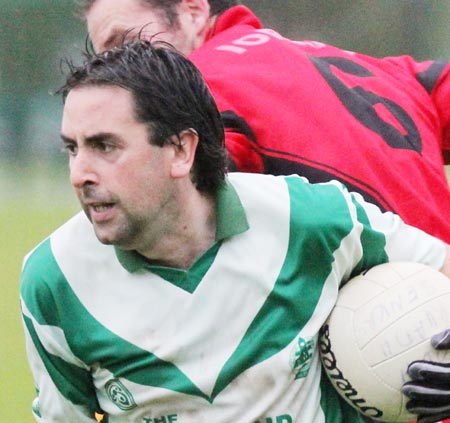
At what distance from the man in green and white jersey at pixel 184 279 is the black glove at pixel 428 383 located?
29 cm

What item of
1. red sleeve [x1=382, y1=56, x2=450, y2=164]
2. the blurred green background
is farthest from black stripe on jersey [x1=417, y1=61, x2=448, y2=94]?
the blurred green background

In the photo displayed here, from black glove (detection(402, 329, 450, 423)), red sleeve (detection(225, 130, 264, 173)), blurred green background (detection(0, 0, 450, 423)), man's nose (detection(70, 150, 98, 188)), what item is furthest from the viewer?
blurred green background (detection(0, 0, 450, 423))

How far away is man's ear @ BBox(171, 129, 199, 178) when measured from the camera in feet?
11.5

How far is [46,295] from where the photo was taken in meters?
3.49

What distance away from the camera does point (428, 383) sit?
3461 mm

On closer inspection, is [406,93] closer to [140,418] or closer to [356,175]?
[356,175]

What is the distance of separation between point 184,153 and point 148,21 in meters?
1.08

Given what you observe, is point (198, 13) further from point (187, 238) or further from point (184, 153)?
point (187, 238)

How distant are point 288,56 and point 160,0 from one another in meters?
0.59

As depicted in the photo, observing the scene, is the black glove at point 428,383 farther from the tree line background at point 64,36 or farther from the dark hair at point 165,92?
the tree line background at point 64,36

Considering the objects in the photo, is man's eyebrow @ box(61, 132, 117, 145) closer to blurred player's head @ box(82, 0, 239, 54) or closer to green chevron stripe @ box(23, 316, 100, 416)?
green chevron stripe @ box(23, 316, 100, 416)

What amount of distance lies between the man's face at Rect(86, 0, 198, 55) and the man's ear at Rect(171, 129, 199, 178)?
89 centimetres

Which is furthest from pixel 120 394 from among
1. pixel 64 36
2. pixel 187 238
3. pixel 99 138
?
pixel 64 36

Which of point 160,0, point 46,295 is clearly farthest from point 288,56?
point 46,295
